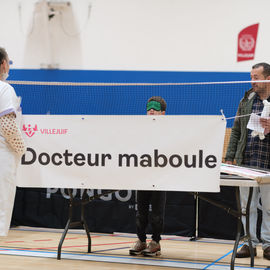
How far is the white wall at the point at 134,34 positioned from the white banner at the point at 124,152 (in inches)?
215

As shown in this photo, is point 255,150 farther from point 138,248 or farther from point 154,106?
point 138,248

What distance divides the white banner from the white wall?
546 cm

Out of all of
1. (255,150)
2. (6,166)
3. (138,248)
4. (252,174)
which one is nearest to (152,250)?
(138,248)

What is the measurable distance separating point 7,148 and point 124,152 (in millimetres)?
1046

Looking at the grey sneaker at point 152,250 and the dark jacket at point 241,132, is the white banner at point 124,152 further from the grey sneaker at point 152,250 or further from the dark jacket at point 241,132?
the dark jacket at point 241,132

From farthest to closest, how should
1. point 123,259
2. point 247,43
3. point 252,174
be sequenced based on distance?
point 247,43, point 123,259, point 252,174

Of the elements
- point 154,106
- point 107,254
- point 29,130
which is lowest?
point 107,254

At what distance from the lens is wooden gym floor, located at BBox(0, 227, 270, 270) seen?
14.1 ft

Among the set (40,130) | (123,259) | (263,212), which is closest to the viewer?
(40,130)

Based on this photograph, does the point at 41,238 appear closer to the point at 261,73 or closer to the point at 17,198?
the point at 17,198

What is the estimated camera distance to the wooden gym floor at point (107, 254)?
430cm

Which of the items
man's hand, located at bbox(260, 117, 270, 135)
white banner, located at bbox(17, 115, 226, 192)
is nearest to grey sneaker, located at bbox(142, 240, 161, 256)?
white banner, located at bbox(17, 115, 226, 192)

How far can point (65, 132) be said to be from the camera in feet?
14.4

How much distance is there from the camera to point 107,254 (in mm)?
4793
